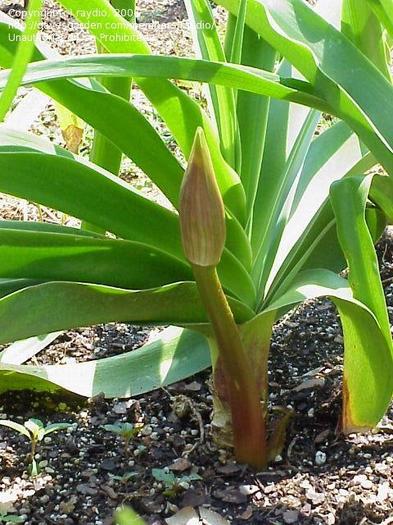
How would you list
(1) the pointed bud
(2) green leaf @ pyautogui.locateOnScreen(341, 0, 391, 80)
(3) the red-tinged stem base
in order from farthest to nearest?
(2) green leaf @ pyautogui.locateOnScreen(341, 0, 391, 80), (3) the red-tinged stem base, (1) the pointed bud

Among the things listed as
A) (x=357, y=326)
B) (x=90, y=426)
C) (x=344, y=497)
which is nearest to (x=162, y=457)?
(x=90, y=426)

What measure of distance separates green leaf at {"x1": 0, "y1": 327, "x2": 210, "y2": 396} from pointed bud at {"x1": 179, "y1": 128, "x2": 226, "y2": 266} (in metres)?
0.48

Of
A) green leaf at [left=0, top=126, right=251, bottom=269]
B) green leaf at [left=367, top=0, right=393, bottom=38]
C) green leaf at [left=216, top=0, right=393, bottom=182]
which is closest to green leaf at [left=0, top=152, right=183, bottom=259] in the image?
green leaf at [left=0, top=126, right=251, bottom=269]

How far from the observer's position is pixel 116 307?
1.00 meters

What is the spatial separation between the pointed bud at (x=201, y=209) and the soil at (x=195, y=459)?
0.39m

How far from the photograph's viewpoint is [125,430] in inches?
45.8

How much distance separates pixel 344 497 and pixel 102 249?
44 cm

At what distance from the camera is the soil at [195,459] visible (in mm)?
1094

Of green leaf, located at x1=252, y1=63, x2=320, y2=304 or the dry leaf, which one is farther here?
green leaf, located at x1=252, y1=63, x2=320, y2=304

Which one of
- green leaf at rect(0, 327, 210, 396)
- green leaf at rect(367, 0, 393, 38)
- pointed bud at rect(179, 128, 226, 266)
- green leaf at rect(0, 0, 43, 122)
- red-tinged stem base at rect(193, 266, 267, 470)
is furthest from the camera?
green leaf at rect(0, 327, 210, 396)

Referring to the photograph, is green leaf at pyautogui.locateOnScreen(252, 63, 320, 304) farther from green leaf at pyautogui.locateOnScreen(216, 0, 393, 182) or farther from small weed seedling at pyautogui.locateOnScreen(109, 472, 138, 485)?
small weed seedling at pyautogui.locateOnScreen(109, 472, 138, 485)

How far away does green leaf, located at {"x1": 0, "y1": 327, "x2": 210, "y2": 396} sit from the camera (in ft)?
4.24

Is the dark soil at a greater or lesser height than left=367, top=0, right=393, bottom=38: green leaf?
lesser

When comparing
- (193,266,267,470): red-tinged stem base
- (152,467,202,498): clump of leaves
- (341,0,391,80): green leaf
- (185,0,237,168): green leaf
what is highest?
(341,0,391,80): green leaf
